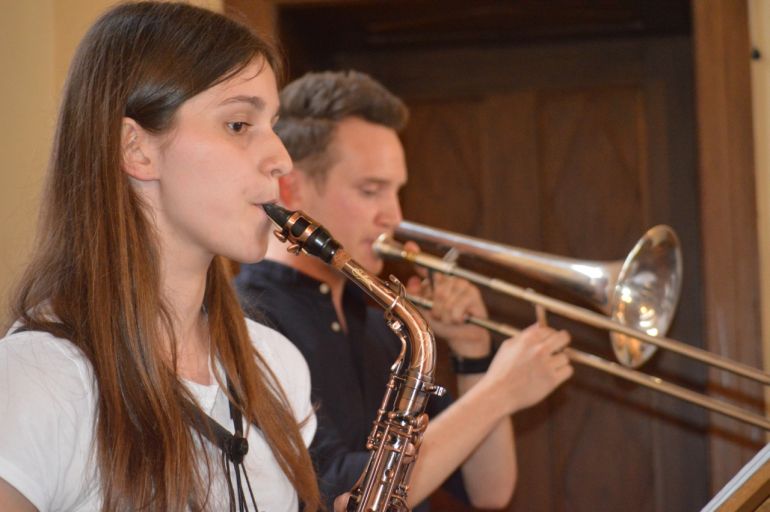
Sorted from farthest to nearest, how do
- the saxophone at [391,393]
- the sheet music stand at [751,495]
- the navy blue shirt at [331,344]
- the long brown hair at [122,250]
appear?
1. the navy blue shirt at [331,344]
2. the saxophone at [391,393]
3. the long brown hair at [122,250]
4. the sheet music stand at [751,495]

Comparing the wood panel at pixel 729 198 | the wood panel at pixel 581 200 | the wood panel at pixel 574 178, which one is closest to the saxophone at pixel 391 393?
the wood panel at pixel 729 198

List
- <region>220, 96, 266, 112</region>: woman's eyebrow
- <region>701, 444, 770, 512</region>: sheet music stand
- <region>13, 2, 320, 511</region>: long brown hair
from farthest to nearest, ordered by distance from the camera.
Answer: <region>220, 96, 266, 112</region>: woman's eyebrow
<region>13, 2, 320, 511</region>: long brown hair
<region>701, 444, 770, 512</region>: sheet music stand

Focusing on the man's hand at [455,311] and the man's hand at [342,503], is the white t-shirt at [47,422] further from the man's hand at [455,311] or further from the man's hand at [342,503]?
the man's hand at [455,311]

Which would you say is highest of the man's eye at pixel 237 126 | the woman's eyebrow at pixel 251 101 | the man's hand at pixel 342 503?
the woman's eyebrow at pixel 251 101

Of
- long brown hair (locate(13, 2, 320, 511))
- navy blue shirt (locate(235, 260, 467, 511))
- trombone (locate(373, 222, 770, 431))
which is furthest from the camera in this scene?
trombone (locate(373, 222, 770, 431))

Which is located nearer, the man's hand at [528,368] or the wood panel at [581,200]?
the man's hand at [528,368]

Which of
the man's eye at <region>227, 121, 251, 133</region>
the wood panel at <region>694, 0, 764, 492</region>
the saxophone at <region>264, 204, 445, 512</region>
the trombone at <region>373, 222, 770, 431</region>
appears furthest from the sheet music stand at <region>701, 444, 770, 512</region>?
the wood panel at <region>694, 0, 764, 492</region>

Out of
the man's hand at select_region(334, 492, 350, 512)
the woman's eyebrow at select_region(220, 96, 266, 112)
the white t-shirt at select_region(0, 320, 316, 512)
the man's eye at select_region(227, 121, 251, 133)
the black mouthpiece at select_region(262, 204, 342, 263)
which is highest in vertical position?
the woman's eyebrow at select_region(220, 96, 266, 112)

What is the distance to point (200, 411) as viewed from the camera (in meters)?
1.35

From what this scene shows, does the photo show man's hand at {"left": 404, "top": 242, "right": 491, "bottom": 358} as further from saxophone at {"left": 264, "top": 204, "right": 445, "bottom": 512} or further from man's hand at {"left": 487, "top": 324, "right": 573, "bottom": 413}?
saxophone at {"left": 264, "top": 204, "right": 445, "bottom": 512}

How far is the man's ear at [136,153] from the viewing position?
133cm

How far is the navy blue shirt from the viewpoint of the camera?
6.51ft

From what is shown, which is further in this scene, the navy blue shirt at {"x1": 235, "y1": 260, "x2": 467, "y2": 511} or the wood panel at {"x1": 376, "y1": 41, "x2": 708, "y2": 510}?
the wood panel at {"x1": 376, "y1": 41, "x2": 708, "y2": 510}

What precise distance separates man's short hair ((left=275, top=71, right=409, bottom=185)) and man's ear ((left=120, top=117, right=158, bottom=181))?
92 centimetres
